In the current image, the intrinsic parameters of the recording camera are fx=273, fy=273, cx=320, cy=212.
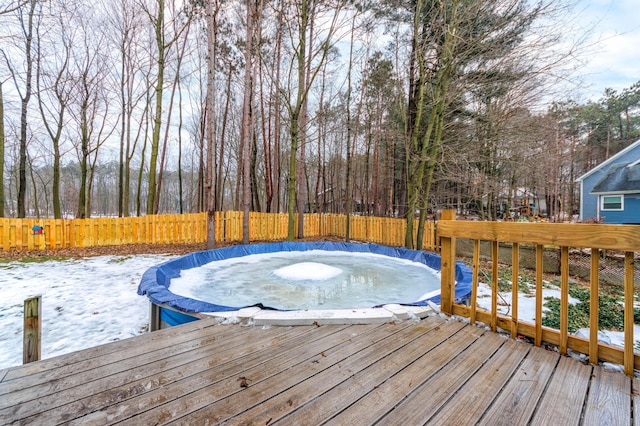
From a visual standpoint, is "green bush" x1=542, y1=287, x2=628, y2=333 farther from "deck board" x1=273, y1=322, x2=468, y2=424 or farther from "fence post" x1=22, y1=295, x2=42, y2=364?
"fence post" x1=22, y1=295, x2=42, y2=364

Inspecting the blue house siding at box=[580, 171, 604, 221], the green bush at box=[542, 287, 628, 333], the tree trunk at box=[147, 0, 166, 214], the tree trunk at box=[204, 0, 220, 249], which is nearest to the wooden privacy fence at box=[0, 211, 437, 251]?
the tree trunk at box=[147, 0, 166, 214]

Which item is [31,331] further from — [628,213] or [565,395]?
[628,213]

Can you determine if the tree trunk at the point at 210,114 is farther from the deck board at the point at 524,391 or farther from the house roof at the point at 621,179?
the house roof at the point at 621,179

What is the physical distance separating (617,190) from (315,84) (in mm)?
12912

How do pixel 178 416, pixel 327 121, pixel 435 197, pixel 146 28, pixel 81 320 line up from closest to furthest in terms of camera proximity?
pixel 178 416
pixel 81 320
pixel 435 197
pixel 146 28
pixel 327 121

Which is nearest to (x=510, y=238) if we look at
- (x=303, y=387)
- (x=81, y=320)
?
(x=303, y=387)

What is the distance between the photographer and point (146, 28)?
9.73 meters

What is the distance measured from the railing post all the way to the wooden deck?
1.27 feet

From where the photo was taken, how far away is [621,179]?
1090 centimetres

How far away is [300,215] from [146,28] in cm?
863

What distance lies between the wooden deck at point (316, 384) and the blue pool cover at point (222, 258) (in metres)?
0.69

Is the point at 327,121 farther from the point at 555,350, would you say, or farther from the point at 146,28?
the point at 555,350

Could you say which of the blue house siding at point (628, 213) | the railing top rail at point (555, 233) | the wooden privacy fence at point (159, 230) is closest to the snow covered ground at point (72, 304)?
the wooden privacy fence at point (159, 230)

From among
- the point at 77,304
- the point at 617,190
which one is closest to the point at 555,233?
the point at 77,304
